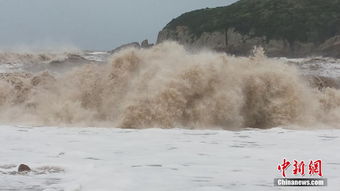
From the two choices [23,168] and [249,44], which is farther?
[249,44]

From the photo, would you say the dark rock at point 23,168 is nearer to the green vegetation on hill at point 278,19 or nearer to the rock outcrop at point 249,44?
the rock outcrop at point 249,44

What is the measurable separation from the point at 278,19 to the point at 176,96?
3528 cm

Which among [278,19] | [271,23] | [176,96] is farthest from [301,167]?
[278,19]

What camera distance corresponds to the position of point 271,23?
41.8 m

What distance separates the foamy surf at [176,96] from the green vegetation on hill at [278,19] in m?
28.9

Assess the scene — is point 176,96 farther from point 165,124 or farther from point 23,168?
point 23,168

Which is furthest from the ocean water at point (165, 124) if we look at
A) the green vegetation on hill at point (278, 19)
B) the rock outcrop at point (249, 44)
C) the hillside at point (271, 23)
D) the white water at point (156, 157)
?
the green vegetation on hill at point (278, 19)

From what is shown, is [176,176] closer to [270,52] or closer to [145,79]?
[145,79]

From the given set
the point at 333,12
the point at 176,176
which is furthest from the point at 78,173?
the point at 333,12

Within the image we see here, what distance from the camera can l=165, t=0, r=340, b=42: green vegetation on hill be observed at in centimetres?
3966

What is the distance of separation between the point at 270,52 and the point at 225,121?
27.9 m

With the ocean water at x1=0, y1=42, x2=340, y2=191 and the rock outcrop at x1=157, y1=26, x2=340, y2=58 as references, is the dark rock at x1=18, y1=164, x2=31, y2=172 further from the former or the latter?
the rock outcrop at x1=157, y1=26, x2=340, y2=58

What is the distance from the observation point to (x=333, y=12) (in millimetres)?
42062

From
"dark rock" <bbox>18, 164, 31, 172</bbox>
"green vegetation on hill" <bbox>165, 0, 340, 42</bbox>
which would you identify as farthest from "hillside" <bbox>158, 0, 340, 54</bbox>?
"dark rock" <bbox>18, 164, 31, 172</bbox>
